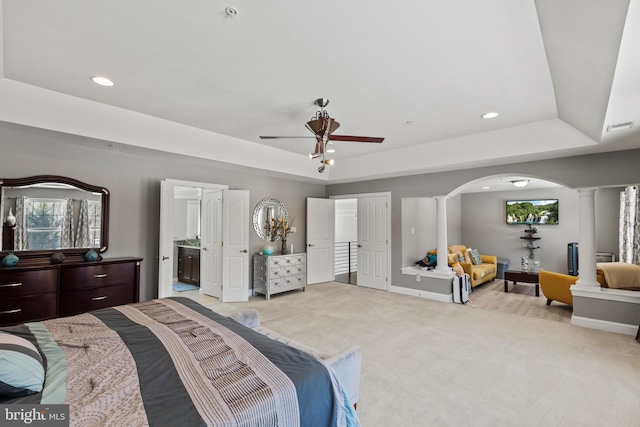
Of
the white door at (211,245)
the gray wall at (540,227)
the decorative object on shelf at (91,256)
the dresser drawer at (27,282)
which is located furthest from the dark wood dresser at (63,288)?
the gray wall at (540,227)

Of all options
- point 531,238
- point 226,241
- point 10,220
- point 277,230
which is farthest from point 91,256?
point 531,238

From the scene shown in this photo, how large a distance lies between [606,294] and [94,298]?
21.4ft

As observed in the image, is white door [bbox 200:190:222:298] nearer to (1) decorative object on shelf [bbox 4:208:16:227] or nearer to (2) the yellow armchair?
(1) decorative object on shelf [bbox 4:208:16:227]

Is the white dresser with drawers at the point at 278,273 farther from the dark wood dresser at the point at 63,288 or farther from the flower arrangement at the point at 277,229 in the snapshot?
the dark wood dresser at the point at 63,288

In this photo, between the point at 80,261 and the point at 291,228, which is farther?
the point at 291,228

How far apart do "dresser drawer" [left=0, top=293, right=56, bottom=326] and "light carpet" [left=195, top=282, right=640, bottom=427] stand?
2103 mm

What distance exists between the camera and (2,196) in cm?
320

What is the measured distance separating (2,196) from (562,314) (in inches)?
300

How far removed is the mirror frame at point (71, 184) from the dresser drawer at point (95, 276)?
0.45 m

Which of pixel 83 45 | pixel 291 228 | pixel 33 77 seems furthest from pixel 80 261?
pixel 291 228

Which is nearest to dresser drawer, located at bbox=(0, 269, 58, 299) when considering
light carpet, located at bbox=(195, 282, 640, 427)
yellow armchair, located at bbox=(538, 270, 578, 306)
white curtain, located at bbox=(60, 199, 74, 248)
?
white curtain, located at bbox=(60, 199, 74, 248)

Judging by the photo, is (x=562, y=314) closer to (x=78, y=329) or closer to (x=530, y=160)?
(x=530, y=160)

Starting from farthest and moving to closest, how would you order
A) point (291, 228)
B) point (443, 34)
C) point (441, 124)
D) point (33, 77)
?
point (291, 228)
point (441, 124)
point (33, 77)
point (443, 34)

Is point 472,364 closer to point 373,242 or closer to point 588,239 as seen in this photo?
point 588,239
